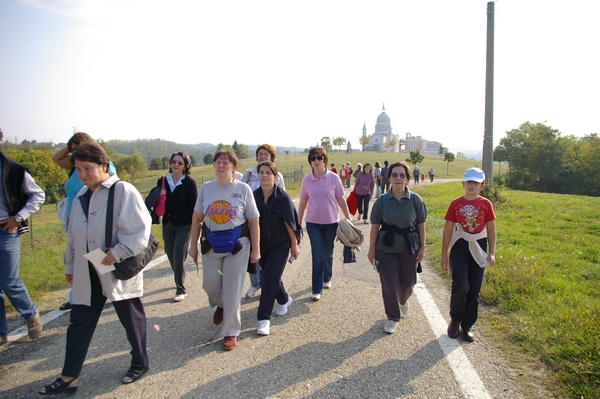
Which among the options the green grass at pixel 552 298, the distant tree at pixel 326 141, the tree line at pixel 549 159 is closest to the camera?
the green grass at pixel 552 298

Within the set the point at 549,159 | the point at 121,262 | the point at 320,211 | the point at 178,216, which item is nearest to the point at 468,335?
the point at 320,211

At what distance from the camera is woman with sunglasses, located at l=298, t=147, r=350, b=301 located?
507 centimetres

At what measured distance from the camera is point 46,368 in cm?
332

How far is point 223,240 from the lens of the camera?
3.73m

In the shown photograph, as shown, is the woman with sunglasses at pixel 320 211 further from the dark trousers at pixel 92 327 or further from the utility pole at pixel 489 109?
the utility pole at pixel 489 109

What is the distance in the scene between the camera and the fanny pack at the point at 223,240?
3732 mm

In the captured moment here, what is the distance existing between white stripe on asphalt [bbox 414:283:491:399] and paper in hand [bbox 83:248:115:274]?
2.91 m

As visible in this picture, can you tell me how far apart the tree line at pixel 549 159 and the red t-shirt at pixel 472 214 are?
5490 centimetres

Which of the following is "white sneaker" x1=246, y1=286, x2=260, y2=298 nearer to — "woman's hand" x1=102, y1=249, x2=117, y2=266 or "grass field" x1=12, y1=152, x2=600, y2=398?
"woman's hand" x1=102, y1=249, x2=117, y2=266

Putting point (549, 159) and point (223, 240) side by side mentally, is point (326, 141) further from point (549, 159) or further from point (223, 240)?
point (223, 240)

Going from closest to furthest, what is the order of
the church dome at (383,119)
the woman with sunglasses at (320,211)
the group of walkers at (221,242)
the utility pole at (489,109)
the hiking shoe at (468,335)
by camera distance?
1. the group of walkers at (221,242)
2. the hiking shoe at (468,335)
3. the woman with sunglasses at (320,211)
4. the utility pole at (489,109)
5. the church dome at (383,119)

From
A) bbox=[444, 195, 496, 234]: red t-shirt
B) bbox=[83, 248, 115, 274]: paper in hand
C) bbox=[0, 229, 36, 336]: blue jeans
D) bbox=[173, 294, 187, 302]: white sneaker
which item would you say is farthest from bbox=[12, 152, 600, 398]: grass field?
bbox=[83, 248, 115, 274]: paper in hand

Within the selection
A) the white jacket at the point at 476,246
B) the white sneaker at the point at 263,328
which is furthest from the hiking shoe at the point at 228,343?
the white jacket at the point at 476,246

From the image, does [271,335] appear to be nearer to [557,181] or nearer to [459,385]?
[459,385]
